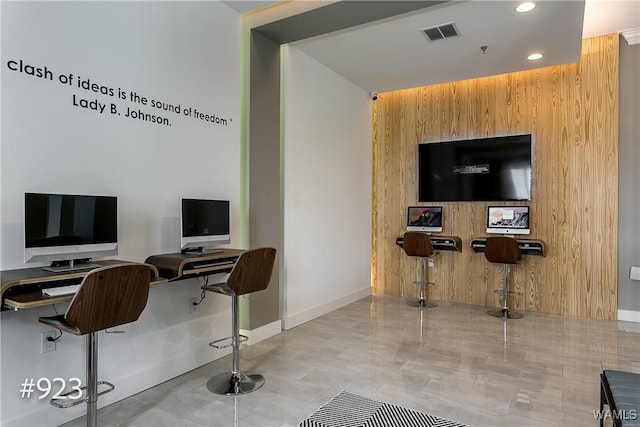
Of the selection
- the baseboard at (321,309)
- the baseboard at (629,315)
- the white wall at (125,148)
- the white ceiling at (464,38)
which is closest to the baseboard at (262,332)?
the baseboard at (321,309)

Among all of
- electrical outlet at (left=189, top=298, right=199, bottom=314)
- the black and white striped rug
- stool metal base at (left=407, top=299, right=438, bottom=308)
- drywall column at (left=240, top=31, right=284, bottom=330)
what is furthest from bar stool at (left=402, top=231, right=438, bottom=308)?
electrical outlet at (left=189, top=298, right=199, bottom=314)

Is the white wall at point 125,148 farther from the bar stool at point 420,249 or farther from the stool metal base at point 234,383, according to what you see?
the bar stool at point 420,249

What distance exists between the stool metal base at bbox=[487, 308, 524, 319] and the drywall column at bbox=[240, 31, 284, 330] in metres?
2.97

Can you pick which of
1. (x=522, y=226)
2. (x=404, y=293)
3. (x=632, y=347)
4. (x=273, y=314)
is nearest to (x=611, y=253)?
(x=522, y=226)

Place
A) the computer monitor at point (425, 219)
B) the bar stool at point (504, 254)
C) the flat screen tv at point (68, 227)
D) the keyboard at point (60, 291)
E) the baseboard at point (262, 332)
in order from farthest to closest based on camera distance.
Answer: the computer monitor at point (425, 219) < the bar stool at point (504, 254) < the baseboard at point (262, 332) < the flat screen tv at point (68, 227) < the keyboard at point (60, 291)

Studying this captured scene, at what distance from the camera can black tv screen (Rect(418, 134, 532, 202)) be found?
5652mm

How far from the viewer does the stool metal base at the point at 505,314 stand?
5.21 metres

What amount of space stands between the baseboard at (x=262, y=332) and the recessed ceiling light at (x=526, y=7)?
4.02 meters

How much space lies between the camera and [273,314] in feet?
14.5

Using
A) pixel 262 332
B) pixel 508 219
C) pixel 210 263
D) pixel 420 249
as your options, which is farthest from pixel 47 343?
pixel 508 219

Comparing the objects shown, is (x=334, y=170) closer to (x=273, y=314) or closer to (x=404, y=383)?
(x=273, y=314)

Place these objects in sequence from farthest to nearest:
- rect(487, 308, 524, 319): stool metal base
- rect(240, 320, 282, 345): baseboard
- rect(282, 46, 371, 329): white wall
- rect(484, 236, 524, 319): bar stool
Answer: rect(487, 308, 524, 319): stool metal base, rect(484, 236, 524, 319): bar stool, rect(282, 46, 371, 329): white wall, rect(240, 320, 282, 345): baseboard

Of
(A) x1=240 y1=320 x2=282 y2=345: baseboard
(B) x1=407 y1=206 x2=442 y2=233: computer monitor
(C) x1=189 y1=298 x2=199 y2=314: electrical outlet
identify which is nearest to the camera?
(C) x1=189 y1=298 x2=199 y2=314: electrical outlet

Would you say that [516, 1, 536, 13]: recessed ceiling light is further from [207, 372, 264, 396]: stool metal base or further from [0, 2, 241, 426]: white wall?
[207, 372, 264, 396]: stool metal base
